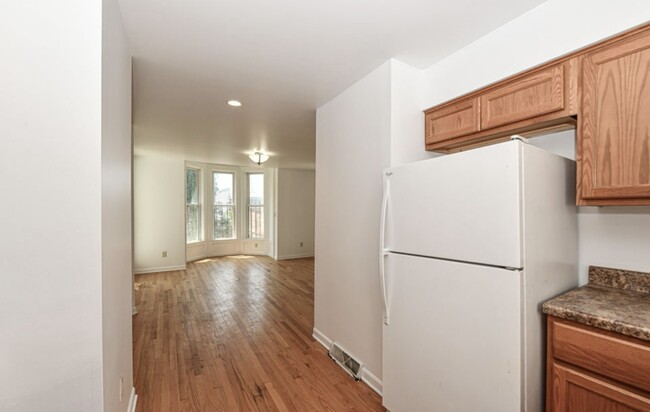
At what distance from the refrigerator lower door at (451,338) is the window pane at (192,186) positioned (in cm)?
637

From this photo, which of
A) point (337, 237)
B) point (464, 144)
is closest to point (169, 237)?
point (337, 237)

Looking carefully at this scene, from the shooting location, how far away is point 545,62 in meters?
1.54

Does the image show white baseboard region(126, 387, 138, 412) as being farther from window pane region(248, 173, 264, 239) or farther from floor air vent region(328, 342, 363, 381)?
window pane region(248, 173, 264, 239)

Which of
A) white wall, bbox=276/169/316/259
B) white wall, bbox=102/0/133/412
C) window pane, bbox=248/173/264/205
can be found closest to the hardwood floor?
white wall, bbox=102/0/133/412

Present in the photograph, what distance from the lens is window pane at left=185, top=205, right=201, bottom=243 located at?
696 centimetres

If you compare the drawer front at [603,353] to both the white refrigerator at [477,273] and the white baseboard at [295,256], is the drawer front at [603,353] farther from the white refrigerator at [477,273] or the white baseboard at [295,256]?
the white baseboard at [295,256]

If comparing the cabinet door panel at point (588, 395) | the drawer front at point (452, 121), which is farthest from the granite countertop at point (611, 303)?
the drawer front at point (452, 121)

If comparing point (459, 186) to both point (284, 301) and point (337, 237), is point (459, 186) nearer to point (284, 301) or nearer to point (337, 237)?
point (337, 237)

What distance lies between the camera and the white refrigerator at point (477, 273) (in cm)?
122

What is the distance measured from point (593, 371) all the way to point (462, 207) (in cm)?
83

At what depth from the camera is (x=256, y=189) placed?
8.01 m

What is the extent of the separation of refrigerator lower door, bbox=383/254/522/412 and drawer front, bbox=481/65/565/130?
95cm

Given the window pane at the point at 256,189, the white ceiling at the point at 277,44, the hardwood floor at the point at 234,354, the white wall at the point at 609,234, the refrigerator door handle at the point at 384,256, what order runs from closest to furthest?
the white wall at the point at 609,234 < the white ceiling at the point at 277,44 < the refrigerator door handle at the point at 384,256 < the hardwood floor at the point at 234,354 < the window pane at the point at 256,189

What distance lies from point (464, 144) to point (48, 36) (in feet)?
7.61
